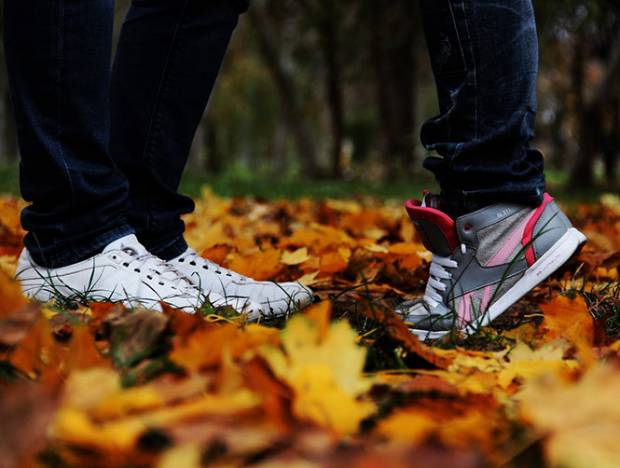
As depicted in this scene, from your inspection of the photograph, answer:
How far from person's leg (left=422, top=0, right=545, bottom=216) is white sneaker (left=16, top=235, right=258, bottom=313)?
56cm

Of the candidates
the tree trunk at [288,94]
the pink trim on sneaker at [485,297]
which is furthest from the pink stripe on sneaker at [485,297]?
the tree trunk at [288,94]

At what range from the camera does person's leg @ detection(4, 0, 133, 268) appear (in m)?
1.47

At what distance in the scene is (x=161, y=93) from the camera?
6.09ft

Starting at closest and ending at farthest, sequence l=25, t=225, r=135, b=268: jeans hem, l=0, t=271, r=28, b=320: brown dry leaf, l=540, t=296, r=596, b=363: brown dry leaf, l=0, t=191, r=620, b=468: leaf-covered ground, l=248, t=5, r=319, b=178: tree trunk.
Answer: l=0, t=191, r=620, b=468: leaf-covered ground → l=0, t=271, r=28, b=320: brown dry leaf → l=540, t=296, r=596, b=363: brown dry leaf → l=25, t=225, r=135, b=268: jeans hem → l=248, t=5, r=319, b=178: tree trunk

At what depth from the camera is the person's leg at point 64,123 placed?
1475 mm

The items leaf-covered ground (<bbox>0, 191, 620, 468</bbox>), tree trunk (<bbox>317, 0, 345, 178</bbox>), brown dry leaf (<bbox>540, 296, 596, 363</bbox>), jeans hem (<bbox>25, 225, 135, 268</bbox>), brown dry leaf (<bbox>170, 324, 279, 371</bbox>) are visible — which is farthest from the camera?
tree trunk (<bbox>317, 0, 345, 178</bbox>)

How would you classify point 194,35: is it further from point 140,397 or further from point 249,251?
point 140,397

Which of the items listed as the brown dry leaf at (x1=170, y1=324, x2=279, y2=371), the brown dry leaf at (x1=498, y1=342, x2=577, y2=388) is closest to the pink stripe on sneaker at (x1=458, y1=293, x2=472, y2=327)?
the brown dry leaf at (x1=498, y1=342, x2=577, y2=388)

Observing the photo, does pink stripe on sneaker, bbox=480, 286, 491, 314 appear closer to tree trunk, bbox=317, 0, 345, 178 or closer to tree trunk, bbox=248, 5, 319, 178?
tree trunk, bbox=248, 5, 319, 178

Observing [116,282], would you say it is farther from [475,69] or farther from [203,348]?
[475,69]

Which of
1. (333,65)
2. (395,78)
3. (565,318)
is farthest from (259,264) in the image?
(395,78)

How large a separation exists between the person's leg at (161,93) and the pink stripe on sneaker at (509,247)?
0.84 meters

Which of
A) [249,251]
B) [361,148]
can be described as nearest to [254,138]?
[361,148]

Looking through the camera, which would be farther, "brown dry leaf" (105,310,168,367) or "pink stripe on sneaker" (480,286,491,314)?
"pink stripe on sneaker" (480,286,491,314)
